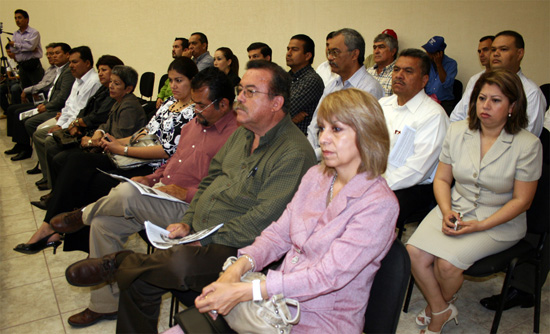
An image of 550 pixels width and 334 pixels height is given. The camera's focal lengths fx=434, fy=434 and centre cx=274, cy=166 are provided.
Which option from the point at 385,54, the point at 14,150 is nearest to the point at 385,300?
the point at 385,54

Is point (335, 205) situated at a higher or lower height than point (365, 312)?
higher

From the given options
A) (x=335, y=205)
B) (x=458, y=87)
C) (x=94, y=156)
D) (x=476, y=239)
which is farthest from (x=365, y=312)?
(x=458, y=87)

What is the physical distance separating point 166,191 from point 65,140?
6.33ft

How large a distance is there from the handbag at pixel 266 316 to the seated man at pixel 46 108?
479 centimetres

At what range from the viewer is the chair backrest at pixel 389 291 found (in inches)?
52.2

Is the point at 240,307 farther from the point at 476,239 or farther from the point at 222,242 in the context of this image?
the point at 476,239

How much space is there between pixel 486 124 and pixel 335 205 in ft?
4.00

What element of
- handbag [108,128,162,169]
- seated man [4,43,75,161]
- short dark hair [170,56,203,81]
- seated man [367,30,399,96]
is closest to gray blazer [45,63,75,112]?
seated man [4,43,75,161]

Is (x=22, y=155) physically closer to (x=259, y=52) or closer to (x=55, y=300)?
(x=259, y=52)

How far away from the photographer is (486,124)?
86.8 inches

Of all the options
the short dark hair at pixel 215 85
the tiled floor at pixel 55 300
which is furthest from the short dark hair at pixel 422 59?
the tiled floor at pixel 55 300

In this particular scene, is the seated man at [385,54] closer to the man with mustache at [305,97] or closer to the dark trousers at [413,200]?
the man with mustache at [305,97]

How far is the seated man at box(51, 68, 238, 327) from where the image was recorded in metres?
2.34

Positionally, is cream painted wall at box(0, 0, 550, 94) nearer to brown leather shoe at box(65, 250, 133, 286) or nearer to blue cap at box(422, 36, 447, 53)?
blue cap at box(422, 36, 447, 53)
